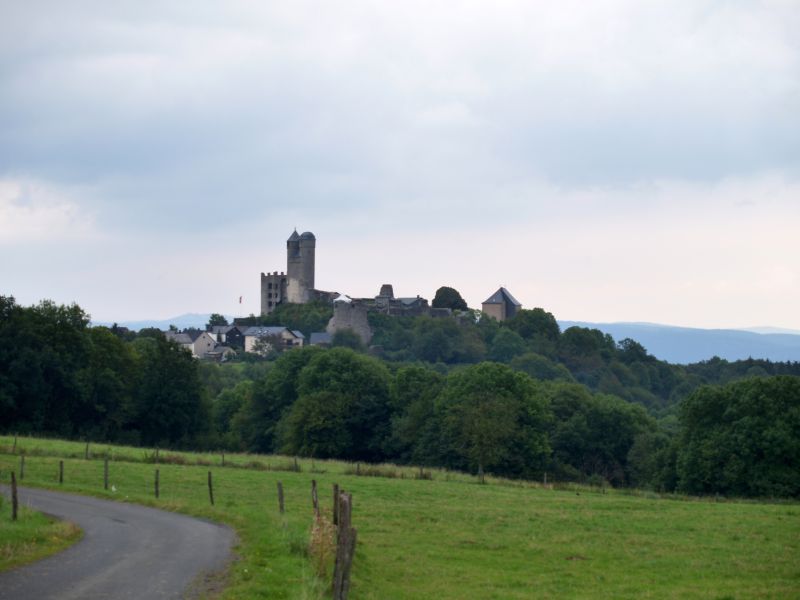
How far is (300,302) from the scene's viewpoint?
624ft

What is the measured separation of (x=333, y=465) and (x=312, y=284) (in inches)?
5751

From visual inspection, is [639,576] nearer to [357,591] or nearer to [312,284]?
[357,591]

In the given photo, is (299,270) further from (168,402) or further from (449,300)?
(168,402)

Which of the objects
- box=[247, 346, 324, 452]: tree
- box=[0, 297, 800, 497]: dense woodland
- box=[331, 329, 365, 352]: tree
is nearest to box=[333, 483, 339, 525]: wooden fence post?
box=[0, 297, 800, 497]: dense woodland

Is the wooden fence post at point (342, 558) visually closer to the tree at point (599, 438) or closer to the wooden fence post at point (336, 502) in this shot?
the wooden fence post at point (336, 502)

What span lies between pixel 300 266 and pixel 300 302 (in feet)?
22.6

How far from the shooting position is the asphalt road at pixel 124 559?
15.2 meters

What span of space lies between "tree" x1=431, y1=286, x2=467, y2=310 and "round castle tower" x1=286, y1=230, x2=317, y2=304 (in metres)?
24.8

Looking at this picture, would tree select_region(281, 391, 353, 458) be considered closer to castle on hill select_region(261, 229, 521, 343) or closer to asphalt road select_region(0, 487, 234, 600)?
asphalt road select_region(0, 487, 234, 600)

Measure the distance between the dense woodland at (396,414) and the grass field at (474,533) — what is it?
13897mm

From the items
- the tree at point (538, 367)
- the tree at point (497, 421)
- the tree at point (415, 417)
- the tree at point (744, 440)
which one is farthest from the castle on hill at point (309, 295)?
the tree at point (744, 440)

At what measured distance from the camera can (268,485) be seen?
35.7 metres

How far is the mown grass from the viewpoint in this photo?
57.9ft

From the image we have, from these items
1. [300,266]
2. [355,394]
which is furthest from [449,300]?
[355,394]
